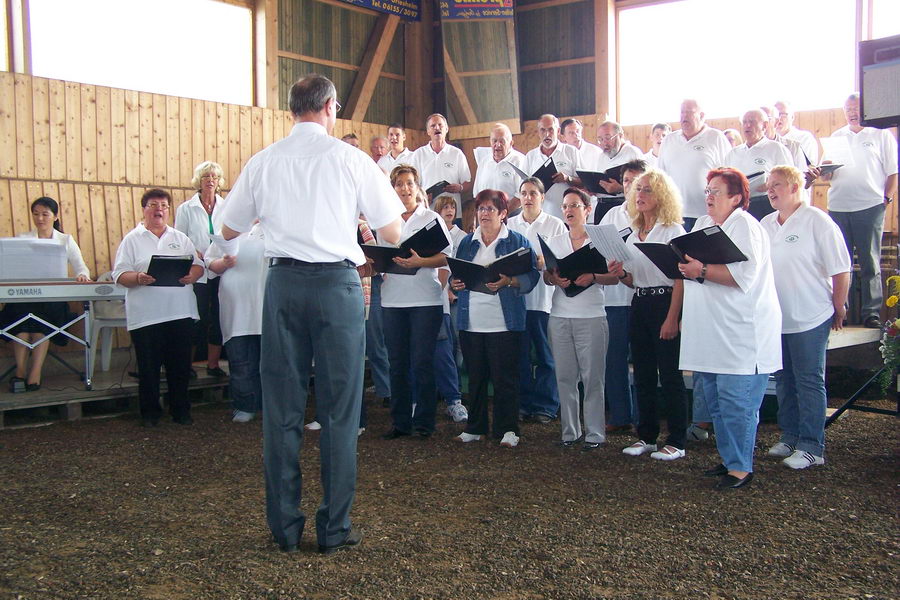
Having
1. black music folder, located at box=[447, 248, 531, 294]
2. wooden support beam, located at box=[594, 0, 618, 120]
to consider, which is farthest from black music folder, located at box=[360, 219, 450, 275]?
wooden support beam, located at box=[594, 0, 618, 120]

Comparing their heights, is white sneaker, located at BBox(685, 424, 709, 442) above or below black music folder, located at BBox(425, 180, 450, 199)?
below

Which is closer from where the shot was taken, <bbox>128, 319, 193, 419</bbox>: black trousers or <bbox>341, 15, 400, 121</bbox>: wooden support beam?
<bbox>128, 319, 193, 419</bbox>: black trousers

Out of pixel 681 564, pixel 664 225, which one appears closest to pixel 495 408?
pixel 664 225

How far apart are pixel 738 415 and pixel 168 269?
12.1 ft

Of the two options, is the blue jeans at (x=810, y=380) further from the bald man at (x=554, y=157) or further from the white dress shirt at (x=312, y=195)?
the bald man at (x=554, y=157)

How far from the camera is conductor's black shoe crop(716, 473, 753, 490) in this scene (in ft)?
12.8

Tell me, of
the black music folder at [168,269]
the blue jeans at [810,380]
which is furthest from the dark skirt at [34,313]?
the blue jeans at [810,380]

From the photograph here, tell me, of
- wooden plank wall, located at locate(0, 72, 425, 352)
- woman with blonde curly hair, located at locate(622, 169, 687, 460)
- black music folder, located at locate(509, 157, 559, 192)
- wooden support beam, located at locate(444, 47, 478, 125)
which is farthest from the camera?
wooden support beam, located at locate(444, 47, 478, 125)

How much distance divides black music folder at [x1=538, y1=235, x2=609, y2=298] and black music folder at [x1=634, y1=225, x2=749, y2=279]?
0.36m

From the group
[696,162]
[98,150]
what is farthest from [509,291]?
[98,150]

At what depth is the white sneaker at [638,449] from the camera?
15.1ft

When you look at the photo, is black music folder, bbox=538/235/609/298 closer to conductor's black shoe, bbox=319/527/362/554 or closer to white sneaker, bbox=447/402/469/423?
white sneaker, bbox=447/402/469/423

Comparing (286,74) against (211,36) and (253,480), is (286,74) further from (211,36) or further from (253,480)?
(253,480)

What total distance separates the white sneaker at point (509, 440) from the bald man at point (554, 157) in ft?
8.69
